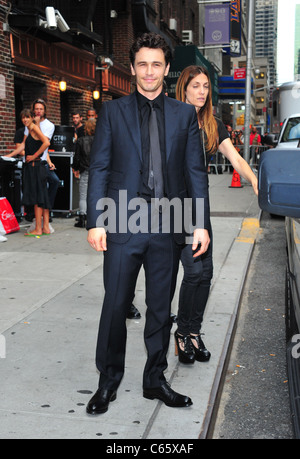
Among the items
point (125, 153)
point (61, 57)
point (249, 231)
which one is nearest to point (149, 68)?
point (125, 153)

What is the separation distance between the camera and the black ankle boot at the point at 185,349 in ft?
12.4

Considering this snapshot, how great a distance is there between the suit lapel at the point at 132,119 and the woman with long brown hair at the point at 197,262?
0.87m

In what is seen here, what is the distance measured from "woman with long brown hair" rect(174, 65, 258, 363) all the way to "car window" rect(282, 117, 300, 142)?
7.91 meters

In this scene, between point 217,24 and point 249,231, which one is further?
point 217,24

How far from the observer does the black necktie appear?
2.98 metres

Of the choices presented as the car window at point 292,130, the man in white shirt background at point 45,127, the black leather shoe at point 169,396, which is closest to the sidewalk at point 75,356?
the black leather shoe at point 169,396

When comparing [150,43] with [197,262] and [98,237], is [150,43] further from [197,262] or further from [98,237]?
[197,262]

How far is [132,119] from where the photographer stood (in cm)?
297

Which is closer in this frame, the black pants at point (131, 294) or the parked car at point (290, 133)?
the black pants at point (131, 294)

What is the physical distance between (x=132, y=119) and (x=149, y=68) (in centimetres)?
29

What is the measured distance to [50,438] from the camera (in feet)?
8.99

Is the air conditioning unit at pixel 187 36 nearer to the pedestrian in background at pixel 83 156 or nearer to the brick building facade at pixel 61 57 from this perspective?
the brick building facade at pixel 61 57

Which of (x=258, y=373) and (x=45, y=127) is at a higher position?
(x=45, y=127)
